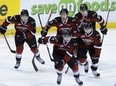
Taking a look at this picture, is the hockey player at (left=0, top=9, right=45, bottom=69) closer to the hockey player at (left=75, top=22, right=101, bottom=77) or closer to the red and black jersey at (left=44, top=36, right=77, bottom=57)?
the hockey player at (left=75, top=22, right=101, bottom=77)

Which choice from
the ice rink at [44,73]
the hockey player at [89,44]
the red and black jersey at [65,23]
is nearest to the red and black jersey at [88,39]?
the hockey player at [89,44]

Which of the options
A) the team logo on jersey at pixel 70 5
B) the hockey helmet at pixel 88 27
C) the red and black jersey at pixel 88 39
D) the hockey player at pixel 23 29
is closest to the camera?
the hockey helmet at pixel 88 27

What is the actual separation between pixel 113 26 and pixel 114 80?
163 inches

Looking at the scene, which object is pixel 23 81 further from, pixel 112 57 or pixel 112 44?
pixel 112 44

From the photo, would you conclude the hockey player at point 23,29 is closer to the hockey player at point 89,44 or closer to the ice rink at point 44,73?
the ice rink at point 44,73

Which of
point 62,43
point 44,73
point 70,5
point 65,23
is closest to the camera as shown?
point 62,43

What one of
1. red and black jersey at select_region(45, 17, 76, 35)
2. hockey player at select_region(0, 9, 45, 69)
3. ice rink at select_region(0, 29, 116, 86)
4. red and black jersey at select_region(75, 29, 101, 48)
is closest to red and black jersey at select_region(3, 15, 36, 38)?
hockey player at select_region(0, 9, 45, 69)

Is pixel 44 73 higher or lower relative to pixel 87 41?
lower

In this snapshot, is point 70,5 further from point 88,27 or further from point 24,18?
point 88,27

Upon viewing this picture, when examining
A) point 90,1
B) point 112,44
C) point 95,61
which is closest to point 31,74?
point 95,61

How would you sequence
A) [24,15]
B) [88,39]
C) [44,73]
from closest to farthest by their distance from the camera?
[88,39]
[24,15]
[44,73]

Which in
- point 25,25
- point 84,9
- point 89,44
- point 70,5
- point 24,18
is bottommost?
point 70,5

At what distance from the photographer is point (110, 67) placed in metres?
6.50

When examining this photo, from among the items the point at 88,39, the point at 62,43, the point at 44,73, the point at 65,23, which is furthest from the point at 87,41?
the point at 44,73
